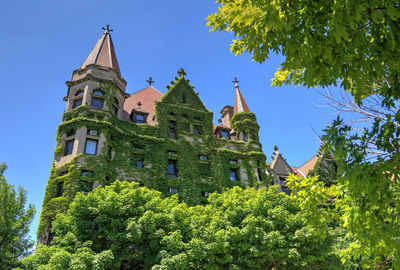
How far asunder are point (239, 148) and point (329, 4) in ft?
98.4

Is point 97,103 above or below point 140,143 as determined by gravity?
above

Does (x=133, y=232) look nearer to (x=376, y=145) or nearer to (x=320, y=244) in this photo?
(x=320, y=244)

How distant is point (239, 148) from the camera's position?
3631 centimetres

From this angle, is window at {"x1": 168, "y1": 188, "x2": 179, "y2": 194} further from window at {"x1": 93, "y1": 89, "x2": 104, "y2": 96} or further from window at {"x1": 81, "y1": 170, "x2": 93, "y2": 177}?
window at {"x1": 93, "y1": 89, "x2": 104, "y2": 96}

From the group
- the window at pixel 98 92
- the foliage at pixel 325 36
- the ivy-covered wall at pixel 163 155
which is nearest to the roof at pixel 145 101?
the ivy-covered wall at pixel 163 155

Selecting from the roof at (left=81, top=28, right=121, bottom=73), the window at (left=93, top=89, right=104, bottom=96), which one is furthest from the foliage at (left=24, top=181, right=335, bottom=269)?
the roof at (left=81, top=28, right=121, bottom=73)

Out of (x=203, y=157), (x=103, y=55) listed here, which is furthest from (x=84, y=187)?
(x=103, y=55)

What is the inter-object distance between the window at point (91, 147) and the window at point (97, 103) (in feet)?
13.4

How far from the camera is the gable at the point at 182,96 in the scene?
36.2 m

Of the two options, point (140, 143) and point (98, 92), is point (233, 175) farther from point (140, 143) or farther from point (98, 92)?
point (98, 92)

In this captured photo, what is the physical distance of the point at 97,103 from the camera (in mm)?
31438

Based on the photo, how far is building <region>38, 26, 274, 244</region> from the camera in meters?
26.9

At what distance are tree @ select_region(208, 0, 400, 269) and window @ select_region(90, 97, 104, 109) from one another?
25669 millimetres

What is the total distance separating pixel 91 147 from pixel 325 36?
82.1ft
